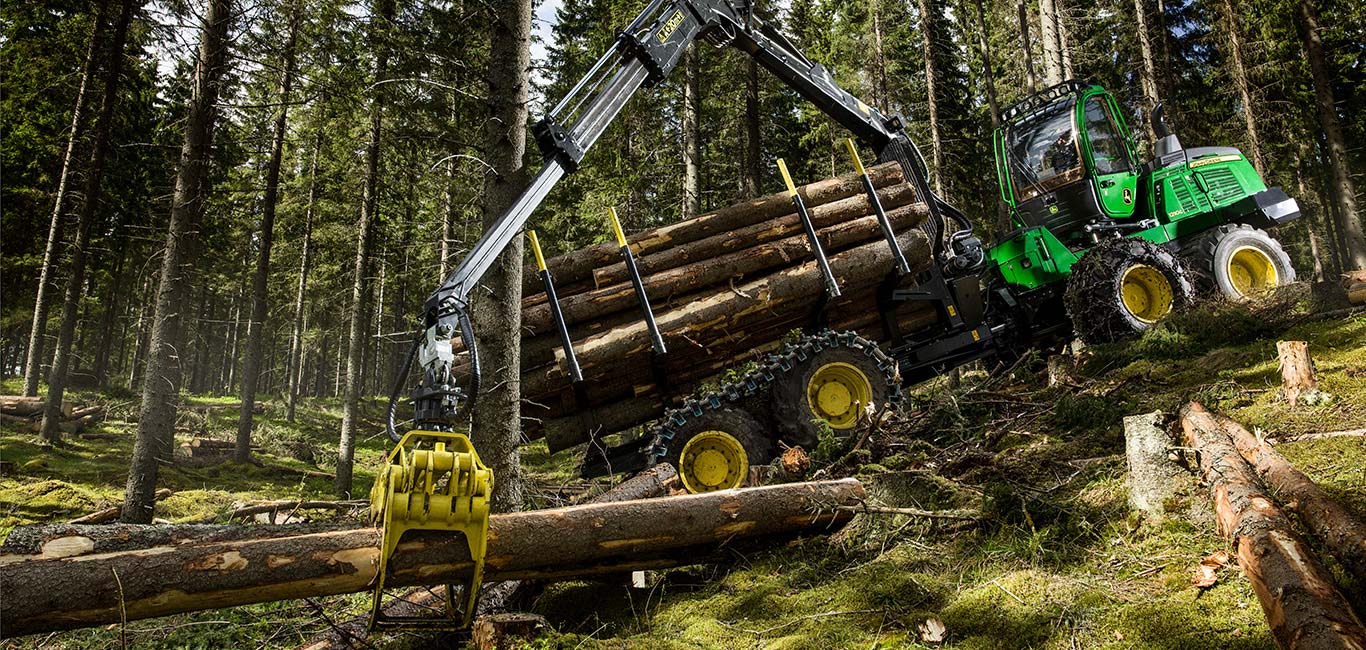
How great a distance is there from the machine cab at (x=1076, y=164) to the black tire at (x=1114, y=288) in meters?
1.18

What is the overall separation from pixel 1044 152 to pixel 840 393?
16.7ft

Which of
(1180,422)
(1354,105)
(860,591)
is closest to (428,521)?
(860,591)

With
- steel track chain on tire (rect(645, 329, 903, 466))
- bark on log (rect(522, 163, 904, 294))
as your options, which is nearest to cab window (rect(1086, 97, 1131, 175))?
bark on log (rect(522, 163, 904, 294))

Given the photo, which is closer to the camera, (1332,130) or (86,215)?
(86,215)

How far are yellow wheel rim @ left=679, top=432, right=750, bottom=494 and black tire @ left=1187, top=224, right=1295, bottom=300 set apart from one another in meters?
6.10

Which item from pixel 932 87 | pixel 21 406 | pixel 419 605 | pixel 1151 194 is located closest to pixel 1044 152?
pixel 1151 194

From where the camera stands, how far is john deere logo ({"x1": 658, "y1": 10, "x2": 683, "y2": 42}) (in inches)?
279

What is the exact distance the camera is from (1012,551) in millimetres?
4160

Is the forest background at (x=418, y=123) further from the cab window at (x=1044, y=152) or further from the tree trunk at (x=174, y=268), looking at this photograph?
the cab window at (x=1044, y=152)

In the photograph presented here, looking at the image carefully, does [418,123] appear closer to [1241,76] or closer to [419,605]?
[419,605]

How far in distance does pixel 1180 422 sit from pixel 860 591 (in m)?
2.23

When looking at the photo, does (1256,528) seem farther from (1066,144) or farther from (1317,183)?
(1317,183)

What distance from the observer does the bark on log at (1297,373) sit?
5250 millimetres

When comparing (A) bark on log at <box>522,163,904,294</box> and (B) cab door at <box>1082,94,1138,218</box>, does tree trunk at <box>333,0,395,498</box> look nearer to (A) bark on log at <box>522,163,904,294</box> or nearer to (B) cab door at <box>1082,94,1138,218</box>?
(A) bark on log at <box>522,163,904,294</box>
